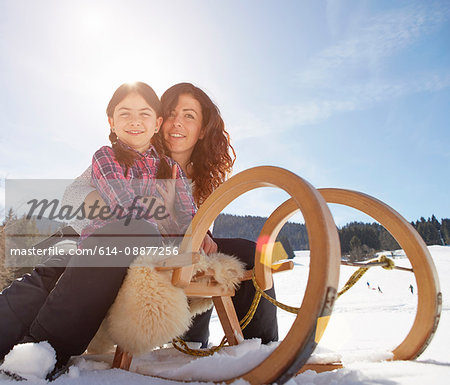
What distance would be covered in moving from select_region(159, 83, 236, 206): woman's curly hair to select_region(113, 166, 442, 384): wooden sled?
2.91 feet

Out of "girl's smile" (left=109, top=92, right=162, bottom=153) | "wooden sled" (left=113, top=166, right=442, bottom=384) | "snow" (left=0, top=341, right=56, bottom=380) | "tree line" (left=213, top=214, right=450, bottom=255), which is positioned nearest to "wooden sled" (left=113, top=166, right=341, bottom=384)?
"wooden sled" (left=113, top=166, right=442, bottom=384)

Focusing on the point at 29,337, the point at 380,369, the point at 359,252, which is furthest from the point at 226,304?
the point at 359,252

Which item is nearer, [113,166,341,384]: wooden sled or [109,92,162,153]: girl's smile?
[113,166,341,384]: wooden sled

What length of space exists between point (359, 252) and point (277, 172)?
30.1m

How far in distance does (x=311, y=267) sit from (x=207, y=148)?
143cm

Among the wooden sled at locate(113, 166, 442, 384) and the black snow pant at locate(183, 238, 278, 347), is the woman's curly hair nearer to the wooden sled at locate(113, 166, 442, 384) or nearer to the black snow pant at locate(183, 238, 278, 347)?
the black snow pant at locate(183, 238, 278, 347)

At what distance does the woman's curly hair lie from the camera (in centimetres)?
196

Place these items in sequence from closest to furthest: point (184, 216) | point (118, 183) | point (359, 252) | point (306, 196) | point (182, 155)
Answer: point (306, 196) → point (118, 183) → point (184, 216) → point (182, 155) → point (359, 252)

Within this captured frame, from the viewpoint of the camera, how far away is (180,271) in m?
0.98

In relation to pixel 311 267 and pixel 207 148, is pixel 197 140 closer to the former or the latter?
pixel 207 148

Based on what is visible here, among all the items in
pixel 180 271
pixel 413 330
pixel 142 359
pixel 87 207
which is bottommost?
pixel 142 359

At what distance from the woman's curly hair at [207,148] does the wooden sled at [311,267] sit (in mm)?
887

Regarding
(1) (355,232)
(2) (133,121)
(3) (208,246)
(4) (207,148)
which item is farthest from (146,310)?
(1) (355,232)

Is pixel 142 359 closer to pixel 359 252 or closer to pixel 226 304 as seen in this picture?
pixel 226 304
